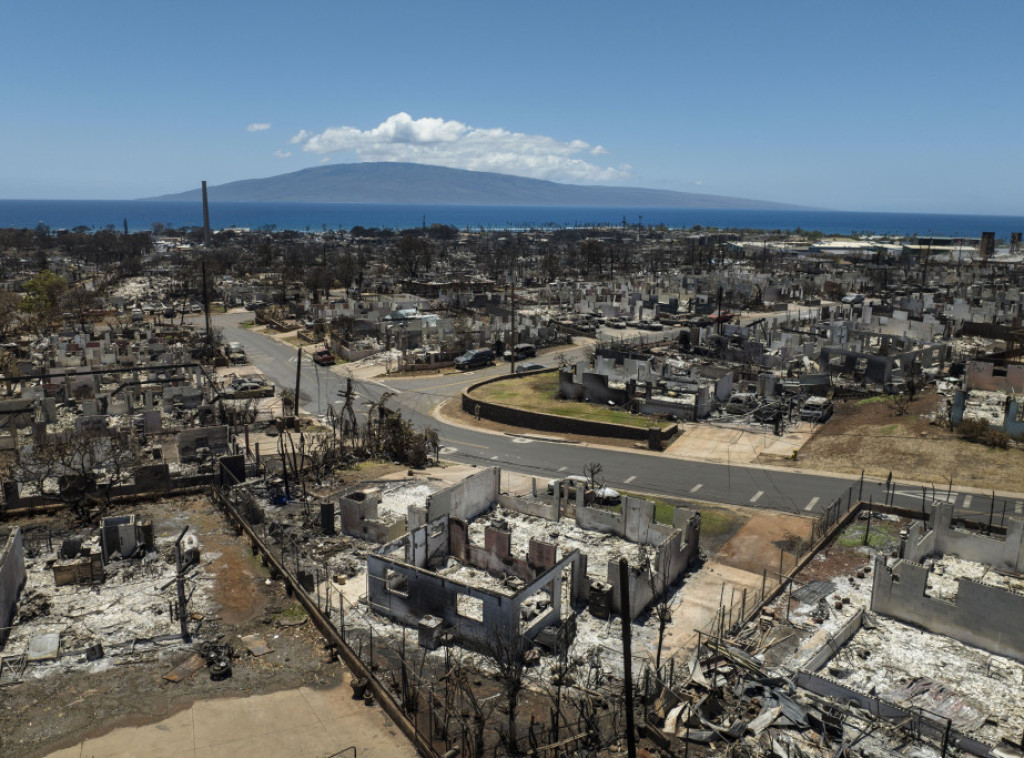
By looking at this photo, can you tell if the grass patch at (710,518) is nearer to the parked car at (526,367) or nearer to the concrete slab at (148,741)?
the concrete slab at (148,741)

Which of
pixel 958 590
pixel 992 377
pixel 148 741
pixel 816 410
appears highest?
pixel 992 377

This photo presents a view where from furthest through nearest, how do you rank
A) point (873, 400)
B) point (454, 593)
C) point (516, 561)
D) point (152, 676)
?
point (873, 400) → point (516, 561) → point (454, 593) → point (152, 676)

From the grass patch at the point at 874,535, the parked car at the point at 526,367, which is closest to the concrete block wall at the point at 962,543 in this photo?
the grass patch at the point at 874,535

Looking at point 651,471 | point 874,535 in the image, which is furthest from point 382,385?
point 874,535

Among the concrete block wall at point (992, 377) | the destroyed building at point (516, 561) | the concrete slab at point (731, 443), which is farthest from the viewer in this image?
the concrete block wall at point (992, 377)

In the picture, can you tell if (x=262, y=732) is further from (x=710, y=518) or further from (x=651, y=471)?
(x=651, y=471)

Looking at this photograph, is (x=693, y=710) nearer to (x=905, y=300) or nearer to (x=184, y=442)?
(x=184, y=442)

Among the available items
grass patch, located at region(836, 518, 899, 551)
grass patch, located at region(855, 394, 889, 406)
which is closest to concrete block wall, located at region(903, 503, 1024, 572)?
grass patch, located at region(836, 518, 899, 551)
